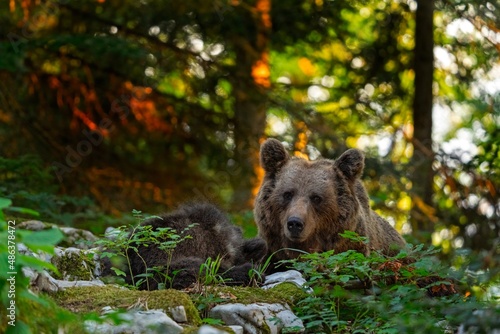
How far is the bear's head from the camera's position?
7.59m

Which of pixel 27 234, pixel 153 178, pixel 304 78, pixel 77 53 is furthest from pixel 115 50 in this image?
pixel 304 78

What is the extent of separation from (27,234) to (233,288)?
2401mm

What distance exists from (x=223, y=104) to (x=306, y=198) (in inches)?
258

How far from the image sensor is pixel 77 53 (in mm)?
13172

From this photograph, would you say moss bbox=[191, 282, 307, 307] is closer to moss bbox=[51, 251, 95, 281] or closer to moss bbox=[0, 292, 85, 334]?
moss bbox=[0, 292, 85, 334]

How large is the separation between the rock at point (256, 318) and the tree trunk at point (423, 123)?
751 centimetres

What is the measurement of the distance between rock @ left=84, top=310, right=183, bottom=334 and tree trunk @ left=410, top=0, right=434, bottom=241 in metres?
8.40

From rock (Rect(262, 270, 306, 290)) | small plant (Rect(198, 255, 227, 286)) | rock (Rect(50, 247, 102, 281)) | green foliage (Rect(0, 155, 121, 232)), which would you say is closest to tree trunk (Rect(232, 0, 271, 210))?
green foliage (Rect(0, 155, 121, 232))

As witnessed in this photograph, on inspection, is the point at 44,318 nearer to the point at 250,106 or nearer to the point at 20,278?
the point at 20,278

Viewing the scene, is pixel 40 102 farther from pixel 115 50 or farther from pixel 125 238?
pixel 125 238

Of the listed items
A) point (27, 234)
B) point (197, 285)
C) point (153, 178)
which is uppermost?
point (27, 234)

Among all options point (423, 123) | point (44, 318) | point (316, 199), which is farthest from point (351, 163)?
point (423, 123)

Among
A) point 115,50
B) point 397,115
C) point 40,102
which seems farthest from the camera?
point 397,115

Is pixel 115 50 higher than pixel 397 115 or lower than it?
higher
